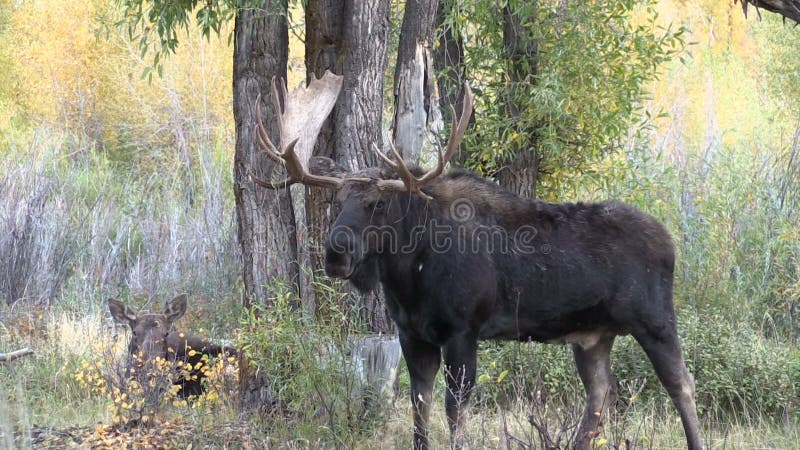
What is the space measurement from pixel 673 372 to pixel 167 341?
14.9 ft

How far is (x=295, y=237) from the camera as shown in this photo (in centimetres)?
825

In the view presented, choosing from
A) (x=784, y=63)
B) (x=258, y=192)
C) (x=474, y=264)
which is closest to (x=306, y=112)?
(x=258, y=192)

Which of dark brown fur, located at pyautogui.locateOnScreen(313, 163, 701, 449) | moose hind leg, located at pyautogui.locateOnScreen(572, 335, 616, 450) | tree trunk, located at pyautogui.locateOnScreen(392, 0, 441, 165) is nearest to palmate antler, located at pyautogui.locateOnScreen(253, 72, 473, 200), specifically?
dark brown fur, located at pyautogui.locateOnScreen(313, 163, 701, 449)

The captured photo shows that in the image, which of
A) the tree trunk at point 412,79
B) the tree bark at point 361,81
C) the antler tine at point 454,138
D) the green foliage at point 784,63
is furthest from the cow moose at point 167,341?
the green foliage at point 784,63

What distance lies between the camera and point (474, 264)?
6973 millimetres

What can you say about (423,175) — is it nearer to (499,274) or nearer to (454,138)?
(454,138)

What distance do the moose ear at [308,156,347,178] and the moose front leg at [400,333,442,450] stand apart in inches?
48.5

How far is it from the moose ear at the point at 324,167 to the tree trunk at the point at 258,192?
3.24 ft

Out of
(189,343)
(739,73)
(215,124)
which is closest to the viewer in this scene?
(189,343)

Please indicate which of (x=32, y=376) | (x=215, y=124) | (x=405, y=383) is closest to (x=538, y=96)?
(x=405, y=383)

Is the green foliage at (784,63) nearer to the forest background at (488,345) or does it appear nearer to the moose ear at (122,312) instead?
the forest background at (488,345)

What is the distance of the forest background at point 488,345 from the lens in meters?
7.37

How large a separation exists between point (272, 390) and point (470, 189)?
2114 millimetres

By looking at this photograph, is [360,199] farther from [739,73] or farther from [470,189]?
[739,73]
